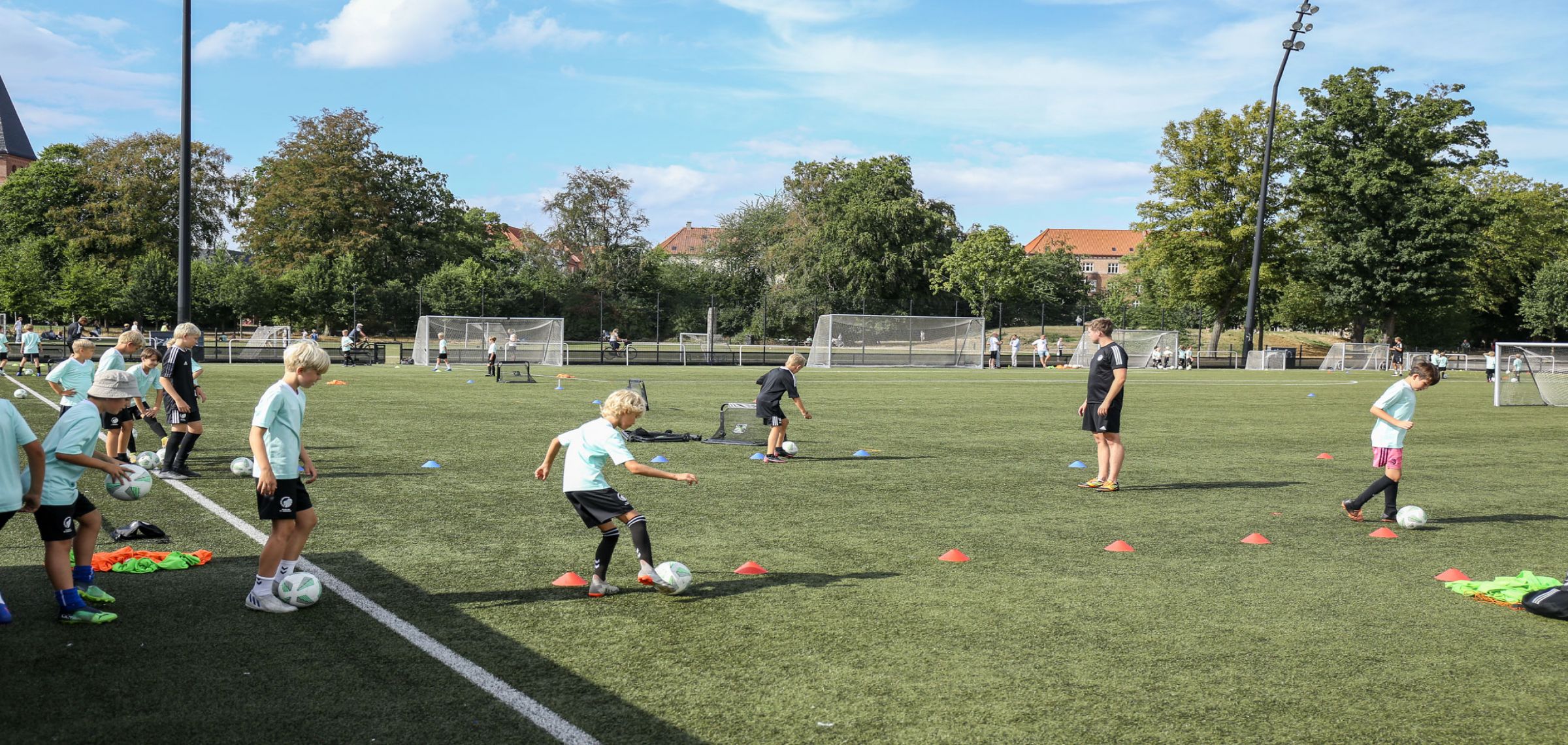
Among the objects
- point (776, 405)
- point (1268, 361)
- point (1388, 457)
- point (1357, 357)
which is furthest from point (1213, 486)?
point (1357, 357)

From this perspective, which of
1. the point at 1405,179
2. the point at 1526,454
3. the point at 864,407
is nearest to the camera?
the point at 1526,454

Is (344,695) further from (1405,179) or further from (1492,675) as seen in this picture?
Result: (1405,179)

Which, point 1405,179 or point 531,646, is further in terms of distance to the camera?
point 1405,179

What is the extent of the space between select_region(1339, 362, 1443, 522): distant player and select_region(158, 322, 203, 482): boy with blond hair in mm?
11033

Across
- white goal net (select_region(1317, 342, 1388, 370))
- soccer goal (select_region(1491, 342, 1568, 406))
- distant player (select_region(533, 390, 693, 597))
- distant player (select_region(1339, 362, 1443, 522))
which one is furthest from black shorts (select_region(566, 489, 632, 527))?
white goal net (select_region(1317, 342, 1388, 370))

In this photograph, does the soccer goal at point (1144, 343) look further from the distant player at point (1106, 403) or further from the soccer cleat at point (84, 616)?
the soccer cleat at point (84, 616)

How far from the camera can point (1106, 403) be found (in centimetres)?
1064

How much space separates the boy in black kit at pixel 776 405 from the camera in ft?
42.7

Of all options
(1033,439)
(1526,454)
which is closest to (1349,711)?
(1033,439)

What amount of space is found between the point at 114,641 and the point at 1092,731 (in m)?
4.66

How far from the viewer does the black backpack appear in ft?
19.8

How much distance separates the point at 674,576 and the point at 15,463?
11.1ft

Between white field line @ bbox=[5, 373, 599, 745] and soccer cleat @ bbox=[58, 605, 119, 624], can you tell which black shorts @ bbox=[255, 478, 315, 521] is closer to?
white field line @ bbox=[5, 373, 599, 745]

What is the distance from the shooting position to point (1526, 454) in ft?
49.8
